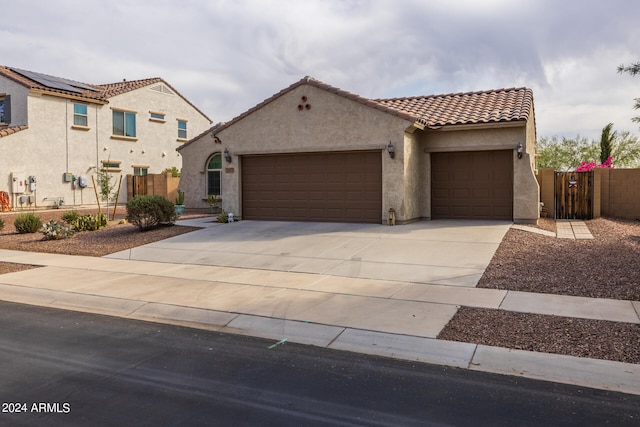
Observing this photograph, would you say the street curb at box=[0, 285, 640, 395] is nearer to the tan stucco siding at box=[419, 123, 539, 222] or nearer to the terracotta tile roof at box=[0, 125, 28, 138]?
the tan stucco siding at box=[419, 123, 539, 222]

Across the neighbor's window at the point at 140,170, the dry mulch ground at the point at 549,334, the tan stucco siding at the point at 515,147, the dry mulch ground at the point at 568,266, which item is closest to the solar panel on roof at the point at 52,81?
the neighbor's window at the point at 140,170

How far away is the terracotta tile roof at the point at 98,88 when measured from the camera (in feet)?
88.3

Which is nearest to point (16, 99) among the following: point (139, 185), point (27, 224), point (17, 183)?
point (17, 183)

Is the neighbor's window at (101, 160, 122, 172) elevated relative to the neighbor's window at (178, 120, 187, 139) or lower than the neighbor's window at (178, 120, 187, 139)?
lower

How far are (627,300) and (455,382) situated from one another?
4.27m

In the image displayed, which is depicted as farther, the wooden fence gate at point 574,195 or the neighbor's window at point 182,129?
the neighbor's window at point 182,129

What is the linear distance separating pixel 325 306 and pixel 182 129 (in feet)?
99.0

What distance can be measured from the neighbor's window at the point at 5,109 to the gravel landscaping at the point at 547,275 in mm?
12921

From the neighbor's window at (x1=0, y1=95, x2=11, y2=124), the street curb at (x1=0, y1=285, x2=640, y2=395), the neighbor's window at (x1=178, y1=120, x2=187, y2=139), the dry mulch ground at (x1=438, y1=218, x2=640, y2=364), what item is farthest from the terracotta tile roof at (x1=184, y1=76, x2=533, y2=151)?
the neighbor's window at (x1=178, y1=120, x2=187, y2=139)

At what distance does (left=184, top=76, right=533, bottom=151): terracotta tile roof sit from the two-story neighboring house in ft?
44.2

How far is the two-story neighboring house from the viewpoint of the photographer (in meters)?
26.3

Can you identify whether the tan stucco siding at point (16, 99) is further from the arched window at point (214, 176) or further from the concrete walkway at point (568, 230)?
the concrete walkway at point (568, 230)

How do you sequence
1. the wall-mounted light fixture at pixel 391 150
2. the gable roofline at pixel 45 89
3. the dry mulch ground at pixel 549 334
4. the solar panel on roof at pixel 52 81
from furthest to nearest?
the solar panel on roof at pixel 52 81, the gable roofline at pixel 45 89, the wall-mounted light fixture at pixel 391 150, the dry mulch ground at pixel 549 334

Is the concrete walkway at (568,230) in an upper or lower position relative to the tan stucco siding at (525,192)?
lower
